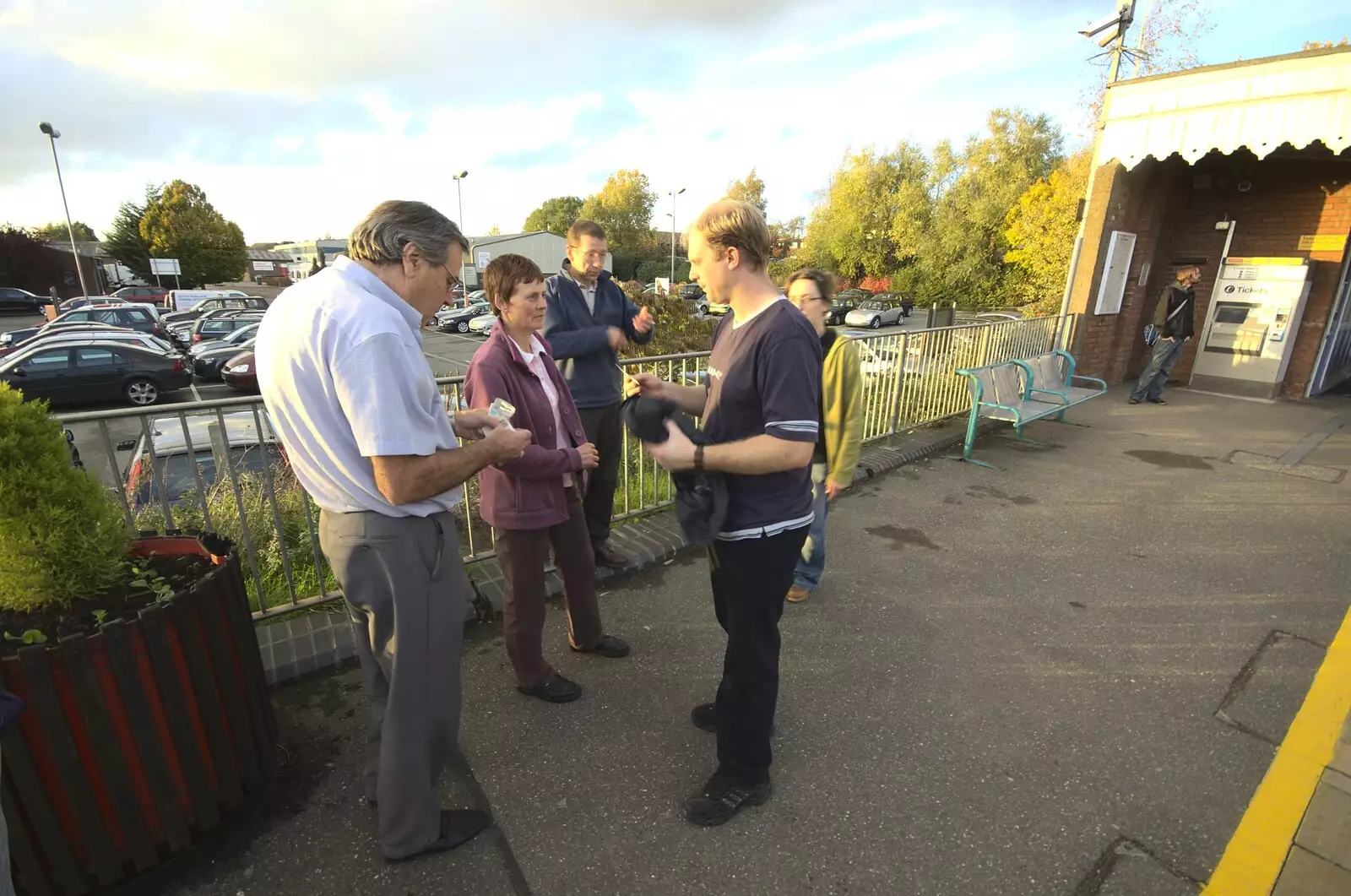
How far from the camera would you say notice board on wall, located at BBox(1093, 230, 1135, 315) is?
9.10 m

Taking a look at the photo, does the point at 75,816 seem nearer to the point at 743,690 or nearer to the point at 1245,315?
→ the point at 743,690

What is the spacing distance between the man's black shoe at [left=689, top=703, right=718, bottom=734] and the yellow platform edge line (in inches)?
65.2

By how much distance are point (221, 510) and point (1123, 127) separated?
10.8 meters

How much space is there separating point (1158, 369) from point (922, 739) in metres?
8.54

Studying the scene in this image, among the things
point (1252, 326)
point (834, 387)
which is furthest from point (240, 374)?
point (1252, 326)

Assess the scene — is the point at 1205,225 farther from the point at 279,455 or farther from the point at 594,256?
the point at 279,455

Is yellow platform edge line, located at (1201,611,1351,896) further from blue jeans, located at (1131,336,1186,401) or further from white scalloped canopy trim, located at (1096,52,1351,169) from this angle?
white scalloped canopy trim, located at (1096,52,1351,169)

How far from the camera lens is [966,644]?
3287 millimetres

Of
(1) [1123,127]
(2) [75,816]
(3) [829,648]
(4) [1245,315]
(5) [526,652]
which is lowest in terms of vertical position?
(3) [829,648]

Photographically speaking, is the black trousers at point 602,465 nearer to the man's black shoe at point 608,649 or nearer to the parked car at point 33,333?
the man's black shoe at point 608,649

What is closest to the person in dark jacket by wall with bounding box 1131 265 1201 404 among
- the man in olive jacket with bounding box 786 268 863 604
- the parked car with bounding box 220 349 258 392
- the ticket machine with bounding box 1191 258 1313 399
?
the ticket machine with bounding box 1191 258 1313 399

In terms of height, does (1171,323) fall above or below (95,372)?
above

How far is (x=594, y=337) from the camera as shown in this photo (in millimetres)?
3496

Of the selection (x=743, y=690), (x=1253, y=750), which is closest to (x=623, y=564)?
(x=743, y=690)
